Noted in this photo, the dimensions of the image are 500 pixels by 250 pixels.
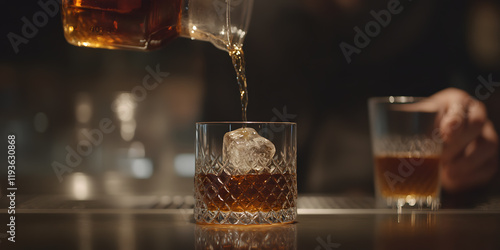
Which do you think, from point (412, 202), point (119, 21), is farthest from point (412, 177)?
point (119, 21)

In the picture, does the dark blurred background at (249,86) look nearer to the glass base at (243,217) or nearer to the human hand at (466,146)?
the human hand at (466,146)

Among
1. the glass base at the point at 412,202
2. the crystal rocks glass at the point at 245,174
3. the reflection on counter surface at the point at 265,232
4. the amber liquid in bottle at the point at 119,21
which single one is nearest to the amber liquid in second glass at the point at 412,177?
the glass base at the point at 412,202

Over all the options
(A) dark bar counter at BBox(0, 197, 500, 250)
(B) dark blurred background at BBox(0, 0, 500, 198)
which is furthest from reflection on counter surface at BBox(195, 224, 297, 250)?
(B) dark blurred background at BBox(0, 0, 500, 198)

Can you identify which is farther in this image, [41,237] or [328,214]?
[328,214]

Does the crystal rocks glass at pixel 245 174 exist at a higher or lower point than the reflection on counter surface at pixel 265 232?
higher

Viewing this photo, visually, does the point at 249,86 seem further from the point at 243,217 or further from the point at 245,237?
the point at 245,237

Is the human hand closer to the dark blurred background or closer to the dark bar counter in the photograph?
the dark blurred background

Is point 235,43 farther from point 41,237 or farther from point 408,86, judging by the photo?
point 408,86

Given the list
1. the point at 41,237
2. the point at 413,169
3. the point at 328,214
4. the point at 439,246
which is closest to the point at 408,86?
the point at 413,169
